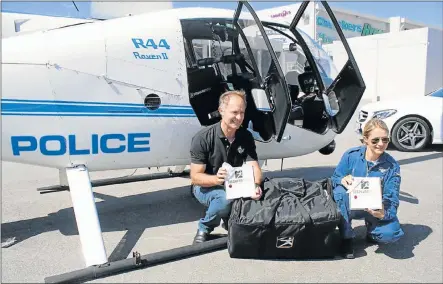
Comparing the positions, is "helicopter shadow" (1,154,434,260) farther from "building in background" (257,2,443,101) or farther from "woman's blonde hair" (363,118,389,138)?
"building in background" (257,2,443,101)

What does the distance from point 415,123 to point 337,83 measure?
3.72 metres

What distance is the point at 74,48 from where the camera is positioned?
3.23 meters

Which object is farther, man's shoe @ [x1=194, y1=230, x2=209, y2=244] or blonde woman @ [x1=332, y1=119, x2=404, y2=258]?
man's shoe @ [x1=194, y1=230, x2=209, y2=244]

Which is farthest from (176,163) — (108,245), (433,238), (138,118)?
(433,238)

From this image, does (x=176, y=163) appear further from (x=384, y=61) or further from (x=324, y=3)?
(x=384, y=61)

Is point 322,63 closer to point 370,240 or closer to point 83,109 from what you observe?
point 370,240

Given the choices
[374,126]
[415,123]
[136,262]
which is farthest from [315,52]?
[415,123]

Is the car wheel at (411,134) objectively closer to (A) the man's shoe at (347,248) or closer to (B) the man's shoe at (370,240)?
(B) the man's shoe at (370,240)

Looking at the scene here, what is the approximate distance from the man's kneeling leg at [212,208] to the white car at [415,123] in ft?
16.8

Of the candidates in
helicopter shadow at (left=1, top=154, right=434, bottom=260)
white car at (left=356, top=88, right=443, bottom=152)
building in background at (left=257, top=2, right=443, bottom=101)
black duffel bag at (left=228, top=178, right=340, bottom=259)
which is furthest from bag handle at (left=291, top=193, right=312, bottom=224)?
building in background at (left=257, top=2, right=443, bottom=101)

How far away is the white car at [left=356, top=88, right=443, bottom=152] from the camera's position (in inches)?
276

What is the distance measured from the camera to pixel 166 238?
11.2 feet

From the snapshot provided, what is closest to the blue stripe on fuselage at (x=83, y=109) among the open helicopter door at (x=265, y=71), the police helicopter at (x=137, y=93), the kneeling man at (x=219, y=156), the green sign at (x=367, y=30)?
the police helicopter at (x=137, y=93)

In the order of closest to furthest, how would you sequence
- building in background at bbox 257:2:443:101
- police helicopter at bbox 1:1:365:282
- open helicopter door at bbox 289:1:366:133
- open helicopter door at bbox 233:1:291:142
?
police helicopter at bbox 1:1:365:282, open helicopter door at bbox 233:1:291:142, open helicopter door at bbox 289:1:366:133, building in background at bbox 257:2:443:101
